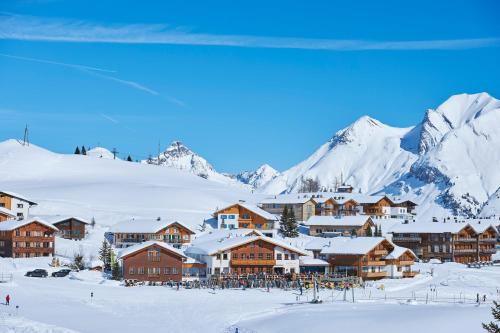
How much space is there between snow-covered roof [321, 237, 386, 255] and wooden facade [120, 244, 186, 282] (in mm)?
18323

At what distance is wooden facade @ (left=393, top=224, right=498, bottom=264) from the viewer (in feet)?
382

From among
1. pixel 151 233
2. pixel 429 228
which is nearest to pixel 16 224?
pixel 151 233

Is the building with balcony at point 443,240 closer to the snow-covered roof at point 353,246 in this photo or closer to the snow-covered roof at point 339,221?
the snow-covered roof at point 339,221

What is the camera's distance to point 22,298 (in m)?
60.8

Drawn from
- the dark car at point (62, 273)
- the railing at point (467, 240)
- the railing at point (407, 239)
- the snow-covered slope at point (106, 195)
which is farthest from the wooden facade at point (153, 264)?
the railing at point (467, 240)

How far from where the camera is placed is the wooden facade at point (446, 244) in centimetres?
11631

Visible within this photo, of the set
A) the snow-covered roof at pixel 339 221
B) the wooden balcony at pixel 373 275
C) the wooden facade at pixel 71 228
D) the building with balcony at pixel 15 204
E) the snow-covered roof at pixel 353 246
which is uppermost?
the building with balcony at pixel 15 204

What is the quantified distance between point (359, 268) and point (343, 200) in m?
63.7

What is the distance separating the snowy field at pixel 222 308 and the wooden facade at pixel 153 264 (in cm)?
313

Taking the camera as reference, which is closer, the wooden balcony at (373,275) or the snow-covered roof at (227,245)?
the snow-covered roof at (227,245)

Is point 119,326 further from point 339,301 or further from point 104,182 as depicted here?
point 104,182

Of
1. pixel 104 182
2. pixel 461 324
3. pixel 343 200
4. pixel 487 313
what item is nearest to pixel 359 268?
pixel 487 313

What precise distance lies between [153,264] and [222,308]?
20.0 metres

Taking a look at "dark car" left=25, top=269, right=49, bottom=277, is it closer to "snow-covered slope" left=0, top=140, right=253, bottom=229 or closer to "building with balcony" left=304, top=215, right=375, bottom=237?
"snow-covered slope" left=0, top=140, right=253, bottom=229
